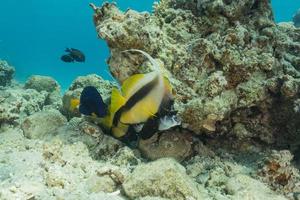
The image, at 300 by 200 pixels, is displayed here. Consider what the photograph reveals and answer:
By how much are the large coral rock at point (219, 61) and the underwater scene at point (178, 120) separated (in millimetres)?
13

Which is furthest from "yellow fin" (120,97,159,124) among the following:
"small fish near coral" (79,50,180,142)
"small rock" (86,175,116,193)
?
"small rock" (86,175,116,193)

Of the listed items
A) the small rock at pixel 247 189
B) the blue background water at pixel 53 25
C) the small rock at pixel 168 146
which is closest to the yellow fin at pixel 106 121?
the small rock at pixel 168 146

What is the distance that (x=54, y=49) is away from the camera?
417ft

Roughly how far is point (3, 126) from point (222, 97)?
10.2 ft

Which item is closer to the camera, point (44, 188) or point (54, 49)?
point (44, 188)

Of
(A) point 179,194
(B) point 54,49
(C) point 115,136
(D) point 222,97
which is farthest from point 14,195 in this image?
(B) point 54,49

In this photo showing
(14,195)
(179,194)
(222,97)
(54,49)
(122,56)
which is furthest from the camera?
(54,49)

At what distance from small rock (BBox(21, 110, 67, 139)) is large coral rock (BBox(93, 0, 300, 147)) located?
1068 mm

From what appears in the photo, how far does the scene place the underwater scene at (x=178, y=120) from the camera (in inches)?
138

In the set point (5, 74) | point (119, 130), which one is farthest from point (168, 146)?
point (5, 74)

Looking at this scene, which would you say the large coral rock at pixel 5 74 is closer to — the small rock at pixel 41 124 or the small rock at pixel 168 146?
the small rock at pixel 41 124

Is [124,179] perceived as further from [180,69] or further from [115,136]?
[180,69]

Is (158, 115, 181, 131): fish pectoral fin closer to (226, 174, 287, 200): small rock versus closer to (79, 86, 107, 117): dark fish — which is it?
(226, 174, 287, 200): small rock

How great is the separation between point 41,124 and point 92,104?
3.09 feet
